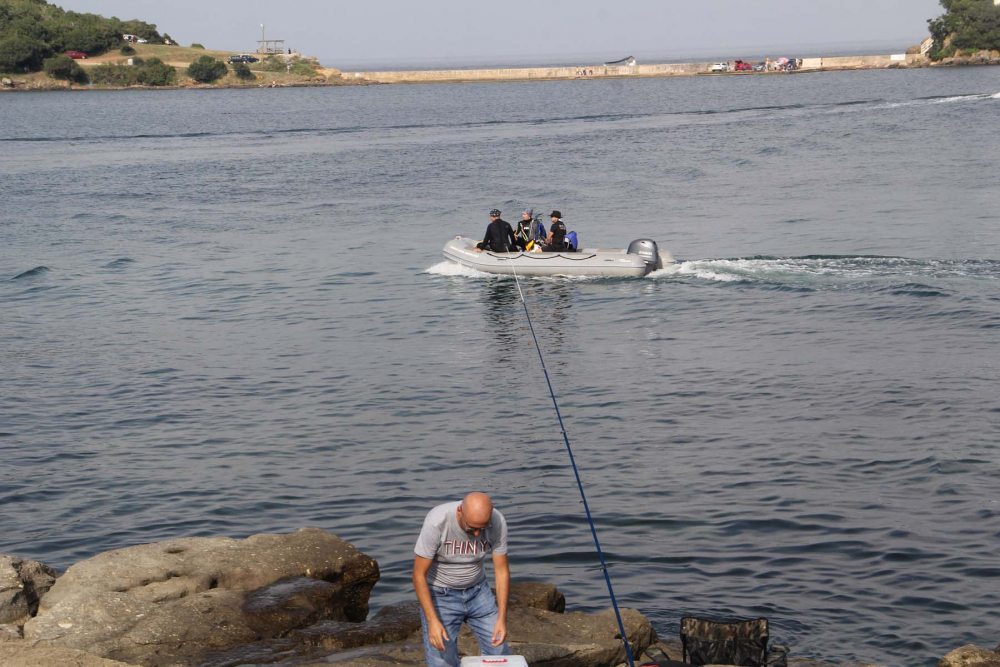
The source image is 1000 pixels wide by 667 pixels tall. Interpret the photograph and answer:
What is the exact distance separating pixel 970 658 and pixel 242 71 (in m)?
132

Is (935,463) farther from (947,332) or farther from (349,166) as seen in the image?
(349,166)

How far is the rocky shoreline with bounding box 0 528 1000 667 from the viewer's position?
7258 mm

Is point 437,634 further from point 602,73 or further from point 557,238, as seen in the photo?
point 602,73

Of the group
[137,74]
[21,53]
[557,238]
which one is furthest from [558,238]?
[137,74]

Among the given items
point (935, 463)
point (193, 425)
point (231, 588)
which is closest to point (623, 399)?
point (935, 463)

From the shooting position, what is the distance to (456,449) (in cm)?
1397

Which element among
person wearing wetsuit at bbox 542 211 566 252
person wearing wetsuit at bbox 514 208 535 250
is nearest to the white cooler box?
person wearing wetsuit at bbox 542 211 566 252

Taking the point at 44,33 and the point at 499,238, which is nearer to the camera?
the point at 499,238

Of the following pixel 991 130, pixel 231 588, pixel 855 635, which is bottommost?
pixel 855 635

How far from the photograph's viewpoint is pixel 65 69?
11938 centimetres

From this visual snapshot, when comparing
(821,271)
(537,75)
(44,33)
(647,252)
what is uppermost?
(44,33)

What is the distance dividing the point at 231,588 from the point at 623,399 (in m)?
8.66

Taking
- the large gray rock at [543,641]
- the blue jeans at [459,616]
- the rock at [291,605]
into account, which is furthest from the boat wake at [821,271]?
the blue jeans at [459,616]

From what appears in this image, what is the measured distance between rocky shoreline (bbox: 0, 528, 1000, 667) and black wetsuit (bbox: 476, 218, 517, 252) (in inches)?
640
